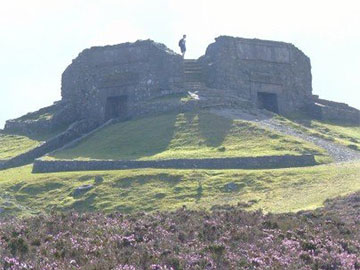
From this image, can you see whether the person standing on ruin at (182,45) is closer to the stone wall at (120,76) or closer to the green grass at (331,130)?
the stone wall at (120,76)

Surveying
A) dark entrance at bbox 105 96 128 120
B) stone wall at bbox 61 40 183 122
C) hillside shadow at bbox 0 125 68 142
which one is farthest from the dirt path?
hillside shadow at bbox 0 125 68 142

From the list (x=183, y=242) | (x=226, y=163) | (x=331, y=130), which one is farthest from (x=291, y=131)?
(x=183, y=242)

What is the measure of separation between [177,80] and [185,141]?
13.3 m

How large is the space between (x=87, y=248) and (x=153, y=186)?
17132 mm

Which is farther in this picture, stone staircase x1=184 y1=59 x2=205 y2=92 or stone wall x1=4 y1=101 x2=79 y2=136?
stone wall x1=4 y1=101 x2=79 y2=136

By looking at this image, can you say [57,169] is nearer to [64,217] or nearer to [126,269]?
[64,217]

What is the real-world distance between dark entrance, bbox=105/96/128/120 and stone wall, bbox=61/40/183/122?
0.24 meters

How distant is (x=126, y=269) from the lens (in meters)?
17.1

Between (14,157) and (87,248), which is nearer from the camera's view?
(87,248)

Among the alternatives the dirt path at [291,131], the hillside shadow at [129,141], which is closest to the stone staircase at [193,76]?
the dirt path at [291,131]

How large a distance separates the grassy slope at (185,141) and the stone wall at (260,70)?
969 centimetres

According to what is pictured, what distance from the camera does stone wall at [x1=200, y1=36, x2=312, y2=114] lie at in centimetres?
6078

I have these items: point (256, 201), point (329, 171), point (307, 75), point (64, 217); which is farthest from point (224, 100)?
point (64, 217)

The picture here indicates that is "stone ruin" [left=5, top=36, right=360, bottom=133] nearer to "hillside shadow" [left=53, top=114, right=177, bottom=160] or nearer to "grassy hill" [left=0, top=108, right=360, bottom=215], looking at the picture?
"hillside shadow" [left=53, top=114, right=177, bottom=160]
